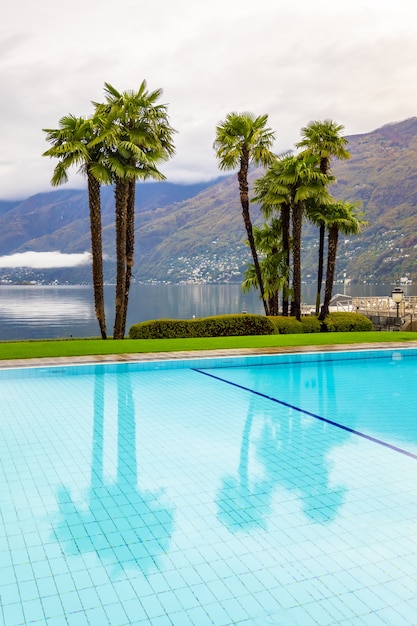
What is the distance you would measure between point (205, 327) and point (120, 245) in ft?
13.6

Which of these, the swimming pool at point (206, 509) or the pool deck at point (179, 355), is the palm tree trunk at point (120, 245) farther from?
the swimming pool at point (206, 509)

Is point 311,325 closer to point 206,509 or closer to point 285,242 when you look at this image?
point 285,242

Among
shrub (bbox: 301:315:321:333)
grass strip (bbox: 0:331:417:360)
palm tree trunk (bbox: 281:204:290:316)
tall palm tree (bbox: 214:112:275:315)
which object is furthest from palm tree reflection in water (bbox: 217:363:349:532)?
tall palm tree (bbox: 214:112:275:315)

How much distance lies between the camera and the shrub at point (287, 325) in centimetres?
2041

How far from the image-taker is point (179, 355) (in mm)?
13469

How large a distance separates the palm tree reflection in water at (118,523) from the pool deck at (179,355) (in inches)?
244

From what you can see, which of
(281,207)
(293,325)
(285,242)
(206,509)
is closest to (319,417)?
(206,509)

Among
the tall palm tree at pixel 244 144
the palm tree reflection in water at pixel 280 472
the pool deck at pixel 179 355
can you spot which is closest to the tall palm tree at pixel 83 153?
the pool deck at pixel 179 355

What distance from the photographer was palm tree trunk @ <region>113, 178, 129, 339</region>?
19.0 m

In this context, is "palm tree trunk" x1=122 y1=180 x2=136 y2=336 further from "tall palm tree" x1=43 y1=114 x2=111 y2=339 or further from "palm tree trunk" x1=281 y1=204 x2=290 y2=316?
"palm tree trunk" x1=281 y1=204 x2=290 y2=316

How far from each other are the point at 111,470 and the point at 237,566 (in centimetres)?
249

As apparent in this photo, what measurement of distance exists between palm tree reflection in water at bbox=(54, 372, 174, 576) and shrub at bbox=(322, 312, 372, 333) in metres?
16.2

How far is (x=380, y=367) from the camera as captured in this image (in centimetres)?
1361

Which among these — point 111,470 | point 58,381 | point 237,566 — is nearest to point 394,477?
point 237,566
